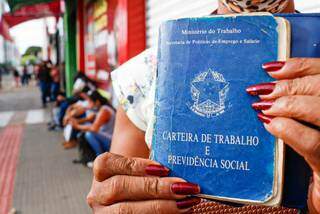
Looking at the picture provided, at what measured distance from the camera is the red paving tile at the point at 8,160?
4718mm

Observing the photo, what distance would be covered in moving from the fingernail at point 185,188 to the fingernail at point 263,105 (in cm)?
20

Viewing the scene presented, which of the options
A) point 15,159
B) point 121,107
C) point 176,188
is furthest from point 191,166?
point 15,159

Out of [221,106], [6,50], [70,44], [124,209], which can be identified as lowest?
[6,50]

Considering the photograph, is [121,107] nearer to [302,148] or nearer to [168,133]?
[168,133]

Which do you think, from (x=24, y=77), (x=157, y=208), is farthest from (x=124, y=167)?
(x=24, y=77)

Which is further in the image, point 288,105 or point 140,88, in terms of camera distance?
point 140,88

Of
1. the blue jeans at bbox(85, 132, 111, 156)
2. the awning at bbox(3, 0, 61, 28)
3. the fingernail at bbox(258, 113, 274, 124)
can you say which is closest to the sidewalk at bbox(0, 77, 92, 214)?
the blue jeans at bbox(85, 132, 111, 156)

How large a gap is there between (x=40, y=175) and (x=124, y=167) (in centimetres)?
499

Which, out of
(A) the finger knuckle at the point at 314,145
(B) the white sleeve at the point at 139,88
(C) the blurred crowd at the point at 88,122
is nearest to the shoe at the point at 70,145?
(C) the blurred crowd at the point at 88,122

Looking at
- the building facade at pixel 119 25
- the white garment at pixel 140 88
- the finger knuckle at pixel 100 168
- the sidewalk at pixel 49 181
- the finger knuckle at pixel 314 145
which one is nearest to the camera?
the finger knuckle at pixel 314 145

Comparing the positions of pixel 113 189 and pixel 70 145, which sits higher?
pixel 113 189

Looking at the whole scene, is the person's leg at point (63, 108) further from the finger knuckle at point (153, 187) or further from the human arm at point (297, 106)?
the human arm at point (297, 106)

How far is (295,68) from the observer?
2.43 feet

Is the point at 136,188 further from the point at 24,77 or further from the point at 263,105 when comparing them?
the point at 24,77
